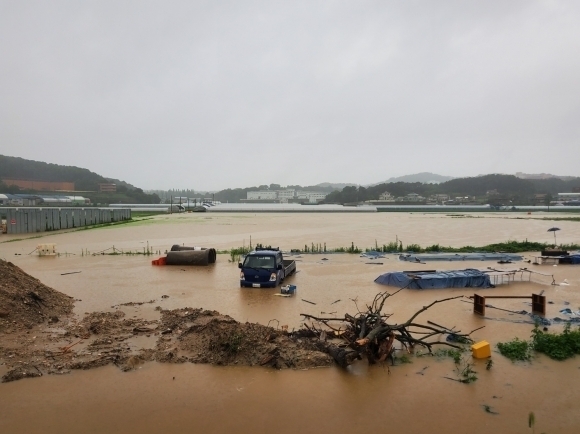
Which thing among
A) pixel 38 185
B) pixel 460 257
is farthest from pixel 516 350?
pixel 38 185

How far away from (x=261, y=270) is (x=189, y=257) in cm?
773

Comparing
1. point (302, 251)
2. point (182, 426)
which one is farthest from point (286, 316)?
point (302, 251)

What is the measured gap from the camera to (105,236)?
41219mm

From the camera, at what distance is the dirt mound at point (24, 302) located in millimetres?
10992

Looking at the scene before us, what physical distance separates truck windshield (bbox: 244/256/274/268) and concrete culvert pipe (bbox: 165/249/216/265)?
645 cm

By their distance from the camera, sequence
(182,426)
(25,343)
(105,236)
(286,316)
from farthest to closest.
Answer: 1. (105,236)
2. (286,316)
3. (25,343)
4. (182,426)

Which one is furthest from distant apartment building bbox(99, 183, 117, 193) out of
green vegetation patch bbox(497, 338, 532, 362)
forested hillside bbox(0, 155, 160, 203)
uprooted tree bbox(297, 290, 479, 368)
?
green vegetation patch bbox(497, 338, 532, 362)

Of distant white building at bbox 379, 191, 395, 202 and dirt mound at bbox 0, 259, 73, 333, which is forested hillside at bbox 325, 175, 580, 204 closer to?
distant white building at bbox 379, 191, 395, 202

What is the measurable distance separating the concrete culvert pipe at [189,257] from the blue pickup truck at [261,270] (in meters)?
6.41

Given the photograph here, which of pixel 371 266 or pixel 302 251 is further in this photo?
pixel 302 251

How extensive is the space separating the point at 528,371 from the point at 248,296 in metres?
9.35

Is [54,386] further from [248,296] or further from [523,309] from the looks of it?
[523,309]

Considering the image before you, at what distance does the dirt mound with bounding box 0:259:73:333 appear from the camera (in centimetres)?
1099

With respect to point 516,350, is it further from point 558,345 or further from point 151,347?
point 151,347
